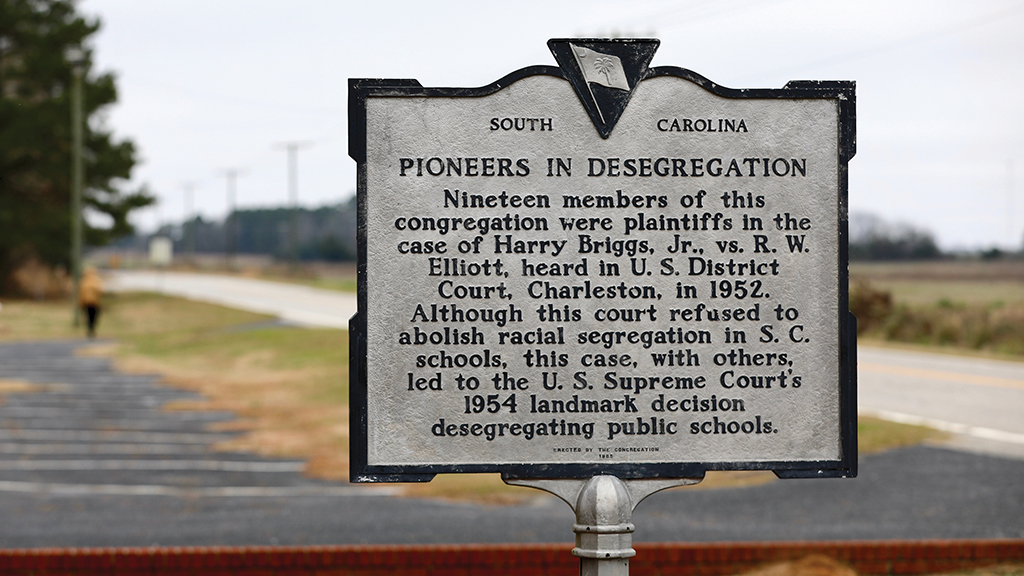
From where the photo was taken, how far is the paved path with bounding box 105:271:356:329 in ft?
113

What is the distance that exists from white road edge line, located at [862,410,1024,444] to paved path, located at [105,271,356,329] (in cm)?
1823

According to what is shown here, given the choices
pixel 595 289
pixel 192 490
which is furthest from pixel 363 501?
pixel 595 289

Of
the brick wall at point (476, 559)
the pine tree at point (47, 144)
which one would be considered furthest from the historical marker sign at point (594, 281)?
the pine tree at point (47, 144)

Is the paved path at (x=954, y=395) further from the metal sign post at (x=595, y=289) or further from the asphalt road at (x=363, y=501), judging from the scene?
the metal sign post at (x=595, y=289)

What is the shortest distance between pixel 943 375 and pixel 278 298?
34094 mm

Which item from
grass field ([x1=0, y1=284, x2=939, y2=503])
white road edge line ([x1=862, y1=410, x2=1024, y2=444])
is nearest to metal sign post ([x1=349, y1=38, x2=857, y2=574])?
grass field ([x1=0, y1=284, x2=939, y2=503])

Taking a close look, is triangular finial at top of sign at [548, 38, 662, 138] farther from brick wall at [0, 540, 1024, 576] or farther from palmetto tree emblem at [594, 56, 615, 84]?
brick wall at [0, 540, 1024, 576]

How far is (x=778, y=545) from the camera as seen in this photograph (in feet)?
19.0

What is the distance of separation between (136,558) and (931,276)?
48857mm

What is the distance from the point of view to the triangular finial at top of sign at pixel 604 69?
153 inches

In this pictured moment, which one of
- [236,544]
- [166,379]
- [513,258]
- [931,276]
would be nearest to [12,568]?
[236,544]

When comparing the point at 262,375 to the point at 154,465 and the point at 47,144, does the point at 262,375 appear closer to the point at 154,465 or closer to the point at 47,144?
the point at 154,465

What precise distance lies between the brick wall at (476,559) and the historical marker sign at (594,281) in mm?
2010

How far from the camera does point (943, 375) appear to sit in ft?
57.0
